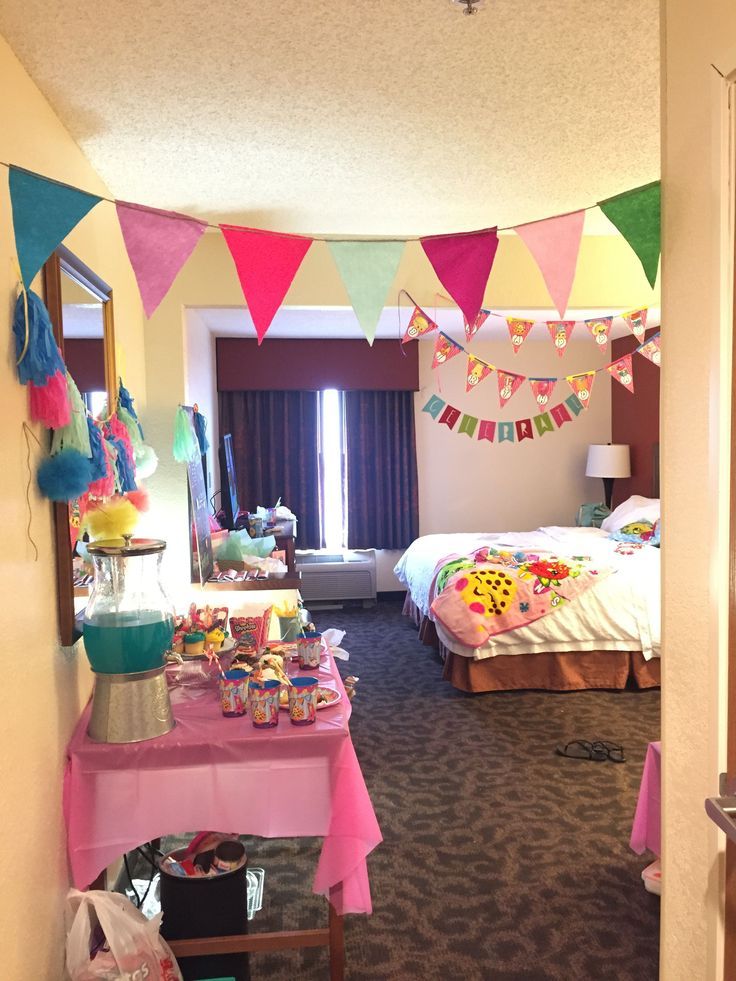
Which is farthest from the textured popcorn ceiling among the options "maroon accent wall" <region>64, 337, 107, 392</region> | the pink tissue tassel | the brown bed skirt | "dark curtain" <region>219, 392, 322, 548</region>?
"dark curtain" <region>219, 392, 322, 548</region>

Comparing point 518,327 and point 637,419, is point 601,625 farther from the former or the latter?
point 637,419

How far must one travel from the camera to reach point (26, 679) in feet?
5.24

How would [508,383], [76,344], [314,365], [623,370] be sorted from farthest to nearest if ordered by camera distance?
[314,365] < [508,383] < [623,370] < [76,344]

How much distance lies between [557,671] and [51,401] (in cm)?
343

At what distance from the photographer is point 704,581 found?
1.31 meters

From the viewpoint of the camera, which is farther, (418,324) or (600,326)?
(600,326)

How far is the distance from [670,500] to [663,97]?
2.51 feet

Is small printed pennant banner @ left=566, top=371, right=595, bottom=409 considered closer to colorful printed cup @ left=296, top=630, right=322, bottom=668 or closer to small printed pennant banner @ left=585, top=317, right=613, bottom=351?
small printed pennant banner @ left=585, top=317, right=613, bottom=351

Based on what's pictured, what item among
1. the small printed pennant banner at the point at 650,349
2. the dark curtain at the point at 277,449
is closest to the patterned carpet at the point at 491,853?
the small printed pennant banner at the point at 650,349

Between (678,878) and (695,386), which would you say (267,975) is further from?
(695,386)

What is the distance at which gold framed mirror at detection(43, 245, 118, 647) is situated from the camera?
1824 millimetres

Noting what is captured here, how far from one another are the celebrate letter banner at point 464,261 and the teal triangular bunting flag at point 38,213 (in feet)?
2.54

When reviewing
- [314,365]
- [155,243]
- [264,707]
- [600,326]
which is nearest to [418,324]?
[600,326]

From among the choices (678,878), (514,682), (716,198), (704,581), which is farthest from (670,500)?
(514,682)
